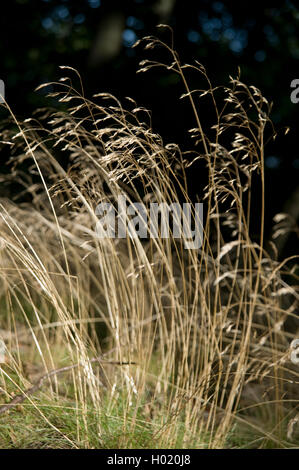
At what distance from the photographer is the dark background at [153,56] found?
6.65 metres

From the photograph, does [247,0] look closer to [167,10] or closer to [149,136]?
[167,10]

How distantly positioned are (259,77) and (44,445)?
21.4 feet

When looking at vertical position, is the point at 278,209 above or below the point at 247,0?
below

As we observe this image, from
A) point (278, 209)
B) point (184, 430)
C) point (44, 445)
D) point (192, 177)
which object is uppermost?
point (44, 445)

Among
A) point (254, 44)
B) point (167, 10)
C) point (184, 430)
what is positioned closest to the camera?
point (184, 430)

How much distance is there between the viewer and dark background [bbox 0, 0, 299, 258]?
6.65 m

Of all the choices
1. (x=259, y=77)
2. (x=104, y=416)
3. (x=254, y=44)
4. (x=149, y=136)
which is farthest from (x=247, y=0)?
(x=104, y=416)

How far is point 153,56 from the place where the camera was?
6.95m

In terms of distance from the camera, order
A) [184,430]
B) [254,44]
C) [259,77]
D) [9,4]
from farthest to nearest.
Result: [9,4], [254,44], [259,77], [184,430]

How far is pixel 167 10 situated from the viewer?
6715 millimetres

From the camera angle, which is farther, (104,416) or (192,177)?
(192,177)

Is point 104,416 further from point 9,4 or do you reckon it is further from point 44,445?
point 9,4
